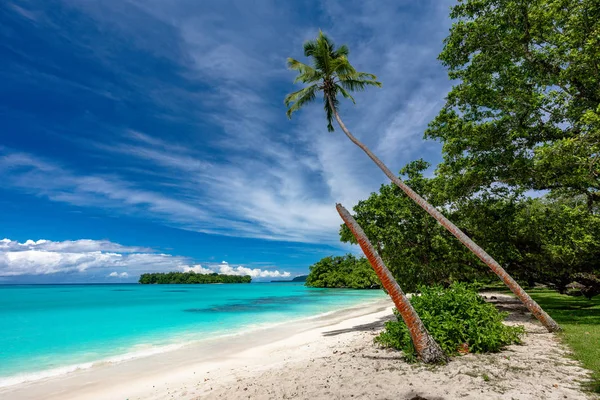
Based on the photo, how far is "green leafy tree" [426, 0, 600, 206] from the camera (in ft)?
33.5

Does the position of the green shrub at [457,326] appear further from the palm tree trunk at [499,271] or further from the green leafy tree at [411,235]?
the green leafy tree at [411,235]

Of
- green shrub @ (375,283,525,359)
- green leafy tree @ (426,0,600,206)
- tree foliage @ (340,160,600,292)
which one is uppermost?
green leafy tree @ (426,0,600,206)

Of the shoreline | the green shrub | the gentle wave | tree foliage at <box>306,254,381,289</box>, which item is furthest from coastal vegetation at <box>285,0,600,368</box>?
tree foliage at <box>306,254,381,289</box>

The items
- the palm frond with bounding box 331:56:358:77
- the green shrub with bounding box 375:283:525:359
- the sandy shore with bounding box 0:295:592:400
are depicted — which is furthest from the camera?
the palm frond with bounding box 331:56:358:77

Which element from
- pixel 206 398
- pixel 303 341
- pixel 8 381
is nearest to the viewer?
pixel 206 398

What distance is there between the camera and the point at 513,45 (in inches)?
459

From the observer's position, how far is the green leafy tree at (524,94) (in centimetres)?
1020

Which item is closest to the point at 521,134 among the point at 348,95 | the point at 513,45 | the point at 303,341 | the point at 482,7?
the point at 513,45

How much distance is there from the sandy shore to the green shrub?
362mm

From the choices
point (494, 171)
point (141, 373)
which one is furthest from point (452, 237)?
point (141, 373)

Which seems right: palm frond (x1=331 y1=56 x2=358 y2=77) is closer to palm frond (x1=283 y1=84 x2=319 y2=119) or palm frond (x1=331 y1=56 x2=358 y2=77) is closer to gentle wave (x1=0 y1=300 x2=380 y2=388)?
palm frond (x1=283 y1=84 x2=319 y2=119)

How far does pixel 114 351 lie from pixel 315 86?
1710cm

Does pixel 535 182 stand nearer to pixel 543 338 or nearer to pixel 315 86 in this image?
pixel 543 338

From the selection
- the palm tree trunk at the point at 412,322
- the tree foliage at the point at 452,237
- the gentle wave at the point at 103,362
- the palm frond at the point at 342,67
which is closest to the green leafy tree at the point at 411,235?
the tree foliage at the point at 452,237
